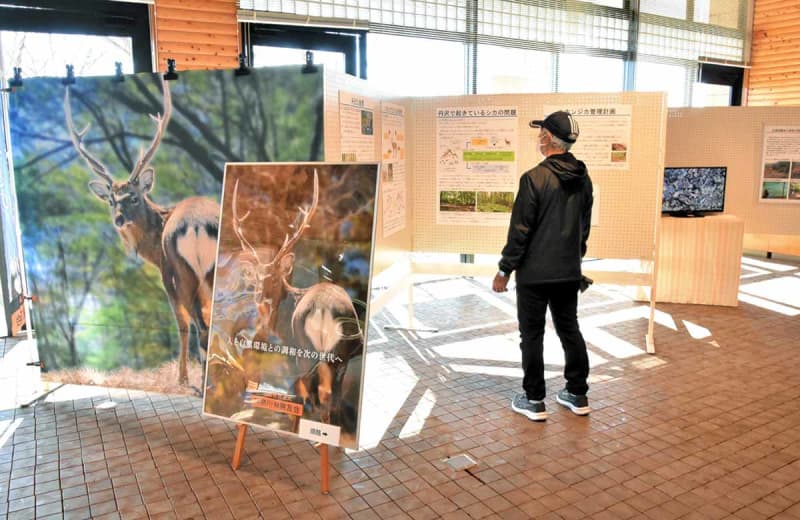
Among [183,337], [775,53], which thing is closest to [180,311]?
[183,337]

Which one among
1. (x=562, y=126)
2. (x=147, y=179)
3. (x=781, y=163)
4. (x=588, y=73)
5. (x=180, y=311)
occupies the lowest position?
(x=180, y=311)

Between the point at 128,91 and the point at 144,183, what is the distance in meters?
0.46

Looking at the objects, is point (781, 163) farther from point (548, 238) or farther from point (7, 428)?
point (7, 428)

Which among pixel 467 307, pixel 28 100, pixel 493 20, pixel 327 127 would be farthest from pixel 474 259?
pixel 28 100

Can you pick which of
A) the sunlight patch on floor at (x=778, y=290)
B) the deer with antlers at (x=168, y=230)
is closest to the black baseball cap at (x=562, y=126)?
the deer with antlers at (x=168, y=230)

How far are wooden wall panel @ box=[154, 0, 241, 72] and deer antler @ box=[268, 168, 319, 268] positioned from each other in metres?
2.74

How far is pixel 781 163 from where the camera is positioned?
5906 mm

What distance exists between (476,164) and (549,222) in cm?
135

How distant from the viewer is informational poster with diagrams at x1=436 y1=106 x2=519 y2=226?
4262mm

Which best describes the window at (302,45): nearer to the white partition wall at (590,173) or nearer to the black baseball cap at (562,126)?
the white partition wall at (590,173)

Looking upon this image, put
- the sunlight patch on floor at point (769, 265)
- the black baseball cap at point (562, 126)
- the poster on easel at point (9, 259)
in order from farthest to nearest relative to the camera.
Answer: the sunlight patch on floor at point (769, 265) → the poster on easel at point (9, 259) → the black baseball cap at point (562, 126)

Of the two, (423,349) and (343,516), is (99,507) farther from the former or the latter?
(423,349)

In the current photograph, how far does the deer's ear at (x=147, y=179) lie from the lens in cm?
311

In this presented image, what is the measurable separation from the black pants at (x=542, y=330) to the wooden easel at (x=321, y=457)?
3.98ft
